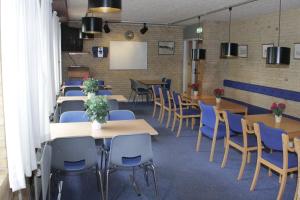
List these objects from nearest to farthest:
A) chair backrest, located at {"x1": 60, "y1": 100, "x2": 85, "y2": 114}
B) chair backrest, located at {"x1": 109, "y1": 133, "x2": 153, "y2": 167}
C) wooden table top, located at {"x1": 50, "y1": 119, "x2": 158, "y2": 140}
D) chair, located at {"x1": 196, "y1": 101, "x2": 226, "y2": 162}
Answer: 1. chair backrest, located at {"x1": 109, "y1": 133, "x2": 153, "y2": 167}
2. wooden table top, located at {"x1": 50, "y1": 119, "x2": 158, "y2": 140}
3. chair, located at {"x1": 196, "y1": 101, "x2": 226, "y2": 162}
4. chair backrest, located at {"x1": 60, "y1": 100, "x2": 85, "y2": 114}

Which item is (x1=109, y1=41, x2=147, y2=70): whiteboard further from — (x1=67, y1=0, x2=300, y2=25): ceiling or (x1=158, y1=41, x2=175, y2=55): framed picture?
(x1=67, y1=0, x2=300, y2=25): ceiling

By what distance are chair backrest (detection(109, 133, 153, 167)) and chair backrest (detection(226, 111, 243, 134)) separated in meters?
1.66

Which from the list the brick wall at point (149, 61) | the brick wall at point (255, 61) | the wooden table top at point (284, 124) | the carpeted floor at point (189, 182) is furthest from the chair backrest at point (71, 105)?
the brick wall at point (149, 61)

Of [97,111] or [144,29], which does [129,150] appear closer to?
[97,111]

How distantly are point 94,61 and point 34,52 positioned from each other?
328 inches

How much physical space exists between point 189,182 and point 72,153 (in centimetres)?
179

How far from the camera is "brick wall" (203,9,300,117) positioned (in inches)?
281

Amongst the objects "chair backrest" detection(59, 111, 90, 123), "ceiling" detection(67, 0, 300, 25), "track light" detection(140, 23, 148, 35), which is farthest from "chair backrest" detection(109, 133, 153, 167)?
"track light" detection(140, 23, 148, 35)

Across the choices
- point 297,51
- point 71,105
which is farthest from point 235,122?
point 297,51

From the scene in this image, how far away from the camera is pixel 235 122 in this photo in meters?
4.63

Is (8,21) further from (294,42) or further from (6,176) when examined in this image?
(294,42)

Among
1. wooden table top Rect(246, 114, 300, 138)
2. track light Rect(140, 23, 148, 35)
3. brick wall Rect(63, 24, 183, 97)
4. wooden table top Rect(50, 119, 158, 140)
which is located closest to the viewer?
wooden table top Rect(50, 119, 158, 140)

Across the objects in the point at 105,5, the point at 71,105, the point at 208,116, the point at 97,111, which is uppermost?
the point at 105,5

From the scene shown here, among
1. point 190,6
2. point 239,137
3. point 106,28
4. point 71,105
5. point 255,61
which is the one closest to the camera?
point 239,137
